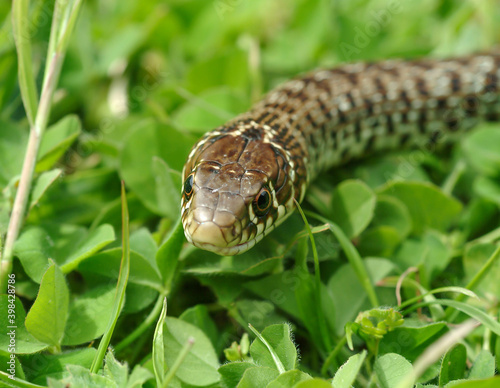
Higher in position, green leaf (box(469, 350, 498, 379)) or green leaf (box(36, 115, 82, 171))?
green leaf (box(36, 115, 82, 171))

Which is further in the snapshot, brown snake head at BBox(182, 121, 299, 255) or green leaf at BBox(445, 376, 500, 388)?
brown snake head at BBox(182, 121, 299, 255)

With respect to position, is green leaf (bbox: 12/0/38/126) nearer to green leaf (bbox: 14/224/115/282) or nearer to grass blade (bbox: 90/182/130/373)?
green leaf (bbox: 14/224/115/282)

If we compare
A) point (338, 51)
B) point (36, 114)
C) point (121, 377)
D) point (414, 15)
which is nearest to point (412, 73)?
point (338, 51)

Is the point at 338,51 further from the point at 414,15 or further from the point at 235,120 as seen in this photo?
the point at 235,120

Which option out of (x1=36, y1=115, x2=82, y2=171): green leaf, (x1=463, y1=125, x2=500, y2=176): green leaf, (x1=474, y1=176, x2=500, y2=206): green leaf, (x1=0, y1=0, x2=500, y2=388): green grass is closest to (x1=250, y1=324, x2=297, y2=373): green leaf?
(x1=0, y1=0, x2=500, y2=388): green grass

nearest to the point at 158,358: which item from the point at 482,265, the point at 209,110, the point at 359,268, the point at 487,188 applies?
the point at 359,268

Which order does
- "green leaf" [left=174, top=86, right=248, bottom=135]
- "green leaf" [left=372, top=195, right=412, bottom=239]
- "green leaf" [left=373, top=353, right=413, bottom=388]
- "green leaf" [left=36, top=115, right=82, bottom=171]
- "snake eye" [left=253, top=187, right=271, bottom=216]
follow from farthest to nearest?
"green leaf" [left=174, top=86, right=248, bottom=135]
"green leaf" [left=372, top=195, right=412, bottom=239]
"green leaf" [left=36, top=115, right=82, bottom=171]
"snake eye" [left=253, top=187, right=271, bottom=216]
"green leaf" [left=373, top=353, right=413, bottom=388]

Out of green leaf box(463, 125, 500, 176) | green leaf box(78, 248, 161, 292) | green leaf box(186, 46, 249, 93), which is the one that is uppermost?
green leaf box(186, 46, 249, 93)
